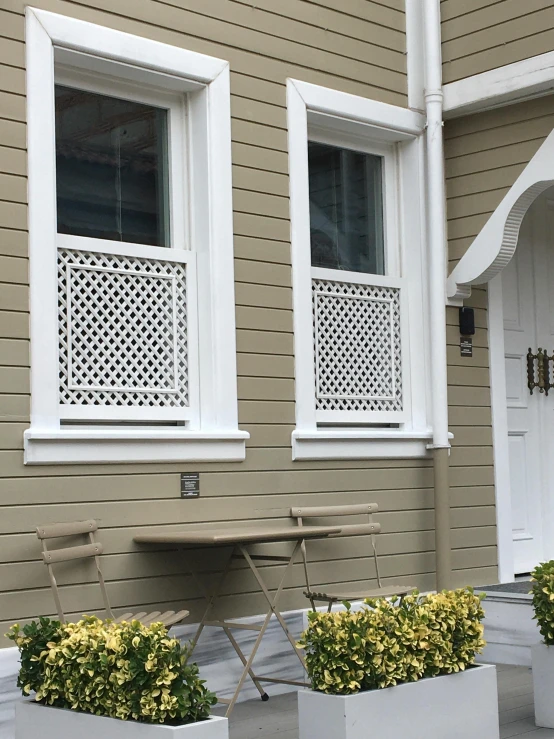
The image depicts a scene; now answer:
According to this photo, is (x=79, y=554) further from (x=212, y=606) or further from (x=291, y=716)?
(x=291, y=716)

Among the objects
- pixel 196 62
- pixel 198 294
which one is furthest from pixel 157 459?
pixel 196 62

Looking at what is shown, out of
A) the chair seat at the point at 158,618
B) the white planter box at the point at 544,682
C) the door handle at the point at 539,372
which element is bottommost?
Answer: the white planter box at the point at 544,682

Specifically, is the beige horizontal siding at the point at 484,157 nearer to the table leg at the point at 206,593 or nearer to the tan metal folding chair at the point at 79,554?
the table leg at the point at 206,593

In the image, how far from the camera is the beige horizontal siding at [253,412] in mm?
4793

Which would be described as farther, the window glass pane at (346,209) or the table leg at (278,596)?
the window glass pane at (346,209)

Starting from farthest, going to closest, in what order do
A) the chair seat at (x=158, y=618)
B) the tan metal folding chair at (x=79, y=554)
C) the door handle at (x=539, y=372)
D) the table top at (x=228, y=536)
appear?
the door handle at (x=539, y=372) → the table top at (x=228, y=536) → the tan metal folding chair at (x=79, y=554) → the chair seat at (x=158, y=618)

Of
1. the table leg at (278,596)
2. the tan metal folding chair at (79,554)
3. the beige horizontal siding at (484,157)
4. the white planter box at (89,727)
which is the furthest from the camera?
the beige horizontal siding at (484,157)

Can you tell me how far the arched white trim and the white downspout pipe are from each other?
12 cm

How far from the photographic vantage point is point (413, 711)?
13.2 feet

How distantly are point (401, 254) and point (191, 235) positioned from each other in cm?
156

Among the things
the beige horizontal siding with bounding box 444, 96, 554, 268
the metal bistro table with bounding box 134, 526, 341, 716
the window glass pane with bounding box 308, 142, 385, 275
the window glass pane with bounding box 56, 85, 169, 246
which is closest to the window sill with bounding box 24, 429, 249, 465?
the metal bistro table with bounding box 134, 526, 341, 716

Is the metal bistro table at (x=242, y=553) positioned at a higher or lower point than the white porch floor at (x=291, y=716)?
higher

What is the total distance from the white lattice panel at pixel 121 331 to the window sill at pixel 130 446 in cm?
21

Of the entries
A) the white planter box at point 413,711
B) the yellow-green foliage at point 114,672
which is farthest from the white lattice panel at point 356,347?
the yellow-green foliage at point 114,672
